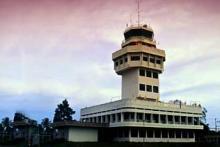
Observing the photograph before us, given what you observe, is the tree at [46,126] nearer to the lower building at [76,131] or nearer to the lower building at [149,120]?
the lower building at [76,131]

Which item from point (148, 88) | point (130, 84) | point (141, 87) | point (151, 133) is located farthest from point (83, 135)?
point (148, 88)

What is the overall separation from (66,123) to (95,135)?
673 cm

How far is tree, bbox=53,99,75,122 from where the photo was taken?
8612cm

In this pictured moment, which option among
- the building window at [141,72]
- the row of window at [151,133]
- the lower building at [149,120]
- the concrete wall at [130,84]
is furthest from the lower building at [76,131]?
the building window at [141,72]

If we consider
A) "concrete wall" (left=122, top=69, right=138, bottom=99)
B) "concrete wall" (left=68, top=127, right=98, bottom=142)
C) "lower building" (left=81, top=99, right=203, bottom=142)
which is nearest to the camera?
"concrete wall" (left=68, top=127, right=98, bottom=142)

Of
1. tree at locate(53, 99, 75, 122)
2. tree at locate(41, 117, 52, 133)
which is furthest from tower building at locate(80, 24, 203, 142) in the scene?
A: tree at locate(53, 99, 75, 122)

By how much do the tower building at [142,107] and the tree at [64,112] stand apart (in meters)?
16.8

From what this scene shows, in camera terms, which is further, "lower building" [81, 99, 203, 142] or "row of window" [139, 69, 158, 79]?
"row of window" [139, 69, 158, 79]

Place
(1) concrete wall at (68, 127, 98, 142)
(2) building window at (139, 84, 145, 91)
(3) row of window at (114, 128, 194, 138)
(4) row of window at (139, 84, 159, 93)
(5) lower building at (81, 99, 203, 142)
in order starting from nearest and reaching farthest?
(1) concrete wall at (68, 127, 98, 142), (5) lower building at (81, 99, 203, 142), (3) row of window at (114, 128, 194, 138), (2) building window at (139, 84, 145, 91), (4) row of window at (139, 84, 159, 93)

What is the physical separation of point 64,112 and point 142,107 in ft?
108

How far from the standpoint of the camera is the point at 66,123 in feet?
179

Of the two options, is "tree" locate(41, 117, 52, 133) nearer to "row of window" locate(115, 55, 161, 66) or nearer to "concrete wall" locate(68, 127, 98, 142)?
"concrete wall" locate(68, 127, 98, 142)

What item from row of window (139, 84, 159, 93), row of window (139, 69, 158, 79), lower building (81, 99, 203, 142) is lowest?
lower building (81, 99, 203, 142)

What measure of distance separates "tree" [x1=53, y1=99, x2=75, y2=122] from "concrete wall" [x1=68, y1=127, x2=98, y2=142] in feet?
92.2
